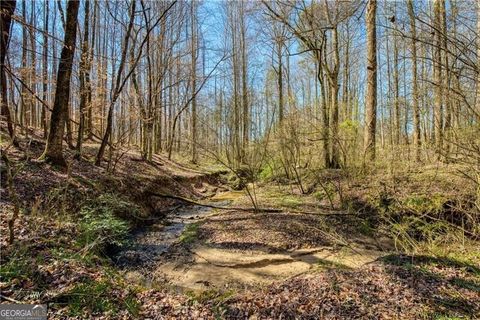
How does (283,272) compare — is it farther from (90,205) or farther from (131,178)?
(131,178)

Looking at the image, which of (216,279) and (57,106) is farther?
(57,106)

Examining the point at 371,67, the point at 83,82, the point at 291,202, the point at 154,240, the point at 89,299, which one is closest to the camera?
the point at 89,299

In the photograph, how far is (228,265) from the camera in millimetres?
4891

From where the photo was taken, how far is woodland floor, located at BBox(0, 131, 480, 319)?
11.0 feet

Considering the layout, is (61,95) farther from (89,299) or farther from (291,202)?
(291,202)

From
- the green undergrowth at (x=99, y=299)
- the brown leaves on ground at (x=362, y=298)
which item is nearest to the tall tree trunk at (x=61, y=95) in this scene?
the green undergrowth at (x=99, y=299)

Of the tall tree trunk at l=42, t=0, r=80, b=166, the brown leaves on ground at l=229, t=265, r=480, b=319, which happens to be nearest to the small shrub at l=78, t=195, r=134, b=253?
the tall tree trunk at l=42, t=0, r=80, b=166

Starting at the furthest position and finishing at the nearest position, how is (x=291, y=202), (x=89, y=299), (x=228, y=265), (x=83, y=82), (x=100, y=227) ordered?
(x=83, y=82) < (x=291, y=202) < (x=100, y=227) < (x=228, y=265) < (x=89, y=299)

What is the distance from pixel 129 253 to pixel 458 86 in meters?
5.84

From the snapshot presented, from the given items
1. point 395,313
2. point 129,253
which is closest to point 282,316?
point 395,313

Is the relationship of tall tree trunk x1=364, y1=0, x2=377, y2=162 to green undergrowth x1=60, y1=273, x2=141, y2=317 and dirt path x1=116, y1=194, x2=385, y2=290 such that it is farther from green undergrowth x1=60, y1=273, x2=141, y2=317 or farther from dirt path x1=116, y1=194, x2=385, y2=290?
green undergrowth x1=60, y1=273, x2=141, y2=317

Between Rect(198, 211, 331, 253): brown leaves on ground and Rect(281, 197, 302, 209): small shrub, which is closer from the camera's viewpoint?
Rect(198, 211, 331, 253): brown leaves on ground

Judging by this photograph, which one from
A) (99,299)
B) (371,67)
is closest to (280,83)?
(371,67)

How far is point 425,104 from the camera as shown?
5.91m
